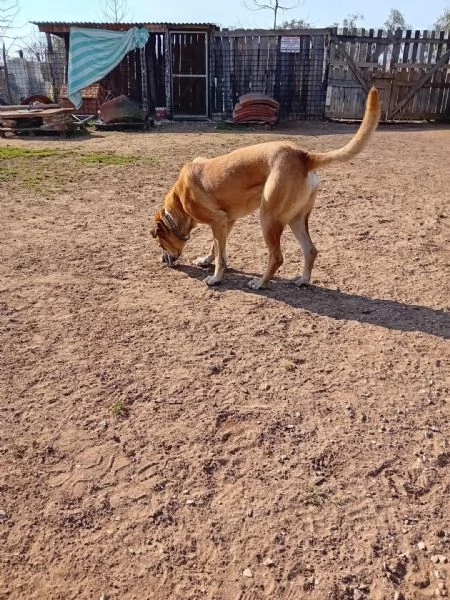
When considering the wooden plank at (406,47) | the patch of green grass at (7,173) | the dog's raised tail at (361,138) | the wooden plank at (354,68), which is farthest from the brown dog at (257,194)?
the wooden plank at (406,47)

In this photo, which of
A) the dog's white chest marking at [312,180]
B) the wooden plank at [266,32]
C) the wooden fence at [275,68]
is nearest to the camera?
the dog's white chest marking at [312,180]

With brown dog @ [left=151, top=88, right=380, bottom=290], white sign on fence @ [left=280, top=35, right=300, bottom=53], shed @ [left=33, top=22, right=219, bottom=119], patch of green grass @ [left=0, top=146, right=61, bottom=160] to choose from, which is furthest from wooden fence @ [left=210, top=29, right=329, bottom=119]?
brown dog @ [left=151, top=88, right=380, bottom=290]

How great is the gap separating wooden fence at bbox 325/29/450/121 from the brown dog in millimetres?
13627

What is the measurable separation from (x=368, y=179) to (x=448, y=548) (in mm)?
7332

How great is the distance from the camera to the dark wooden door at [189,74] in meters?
17.3

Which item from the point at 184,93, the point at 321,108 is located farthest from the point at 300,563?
the point at 184,93

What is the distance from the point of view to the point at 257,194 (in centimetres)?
437

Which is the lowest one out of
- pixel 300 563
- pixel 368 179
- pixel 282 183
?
pixel 300 563

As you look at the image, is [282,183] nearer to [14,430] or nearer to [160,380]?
[160,380]

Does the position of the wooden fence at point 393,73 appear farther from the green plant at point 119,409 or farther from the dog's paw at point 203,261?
the green plant at point 119,409

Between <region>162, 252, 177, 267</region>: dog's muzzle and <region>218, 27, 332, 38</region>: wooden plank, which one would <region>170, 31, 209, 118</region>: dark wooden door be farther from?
Answer: <region>162, 252, 177, 267</region>: dog's muzzle

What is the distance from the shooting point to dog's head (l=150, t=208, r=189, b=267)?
4875mm

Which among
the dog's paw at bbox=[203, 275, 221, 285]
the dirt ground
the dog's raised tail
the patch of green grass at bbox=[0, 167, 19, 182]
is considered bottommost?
the dirt ground

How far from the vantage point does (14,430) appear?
2811mm
